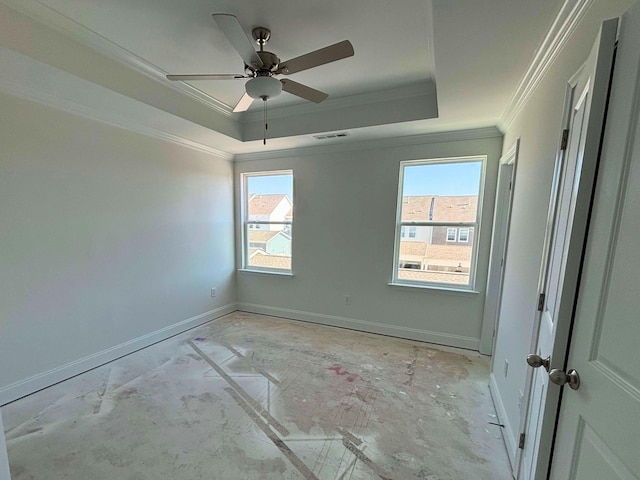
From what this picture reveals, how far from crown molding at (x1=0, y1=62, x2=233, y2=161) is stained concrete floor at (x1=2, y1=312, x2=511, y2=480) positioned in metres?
2.34

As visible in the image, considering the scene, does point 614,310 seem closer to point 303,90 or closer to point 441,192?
point 303,90

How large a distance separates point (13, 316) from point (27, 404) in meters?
0.68

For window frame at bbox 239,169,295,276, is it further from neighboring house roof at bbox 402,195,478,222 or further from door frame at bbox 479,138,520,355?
door frame at bbox 479,138,520,355

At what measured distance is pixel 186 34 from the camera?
1.90m

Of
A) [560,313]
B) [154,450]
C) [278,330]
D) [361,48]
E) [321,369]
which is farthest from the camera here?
[278,330]

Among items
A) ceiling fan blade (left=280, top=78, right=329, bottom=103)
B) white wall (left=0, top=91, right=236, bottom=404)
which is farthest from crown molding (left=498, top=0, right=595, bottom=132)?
white wall (left=0, top=91, right=236, bottom=404)

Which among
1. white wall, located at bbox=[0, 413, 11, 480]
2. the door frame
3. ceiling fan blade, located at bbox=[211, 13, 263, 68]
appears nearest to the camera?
white wall, located at bbox=[0, 413, 11, 480]

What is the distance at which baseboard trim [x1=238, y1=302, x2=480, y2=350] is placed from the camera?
316 cm

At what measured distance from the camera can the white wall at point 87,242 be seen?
6.87 feet

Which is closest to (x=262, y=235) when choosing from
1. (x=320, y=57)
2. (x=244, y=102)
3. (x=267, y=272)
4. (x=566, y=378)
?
(x=267, y=272)

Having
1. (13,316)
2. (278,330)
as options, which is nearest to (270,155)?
(278,330)

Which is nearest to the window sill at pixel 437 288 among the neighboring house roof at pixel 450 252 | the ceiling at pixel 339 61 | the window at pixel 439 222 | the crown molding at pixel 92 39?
the window at pixel 439 222

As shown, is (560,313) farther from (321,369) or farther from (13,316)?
(13,316)

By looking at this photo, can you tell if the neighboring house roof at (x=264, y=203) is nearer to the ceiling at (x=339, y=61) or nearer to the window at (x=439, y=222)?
the ceiling at (x=339, y=61)
